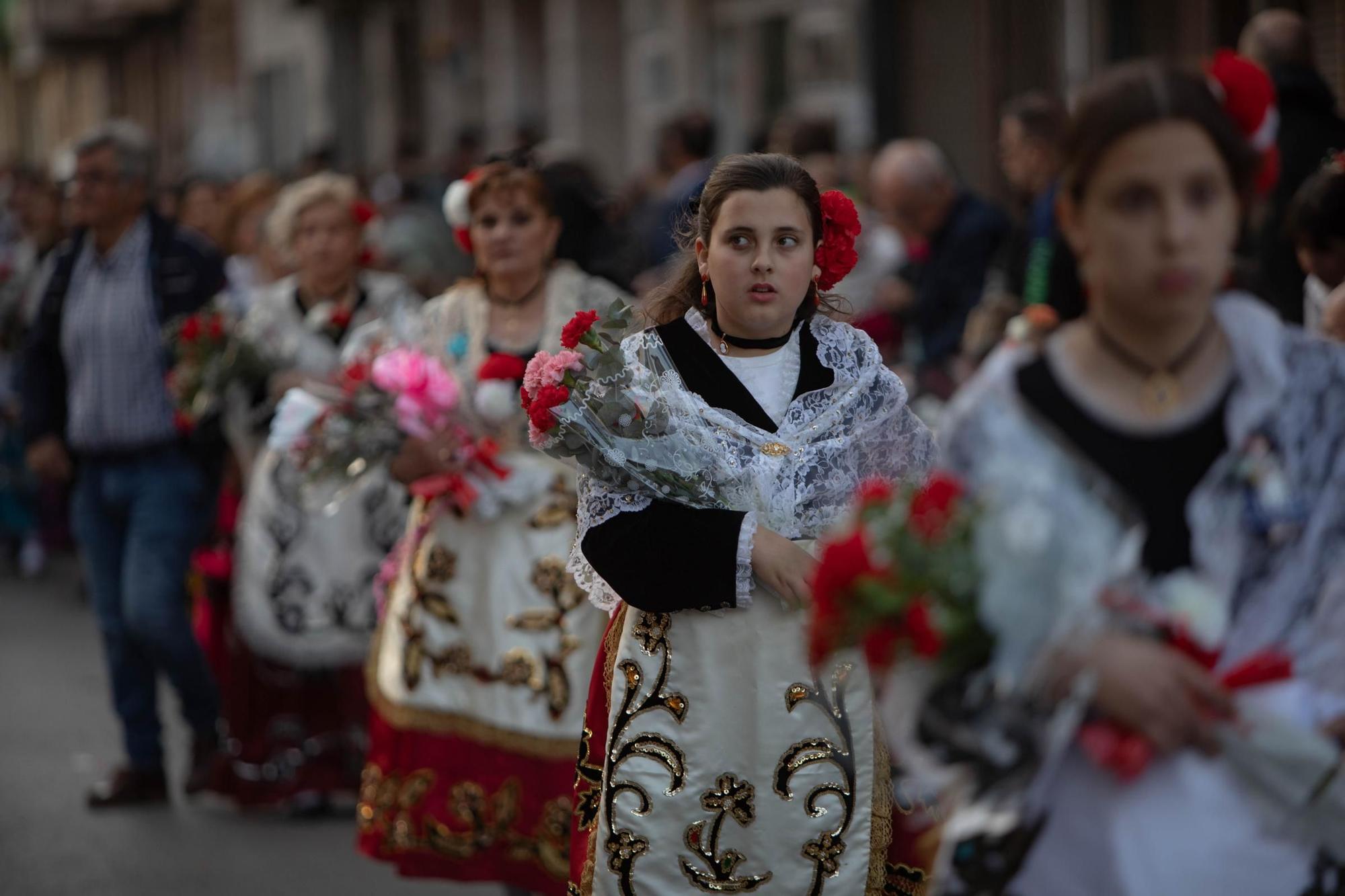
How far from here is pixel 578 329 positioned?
4113mm

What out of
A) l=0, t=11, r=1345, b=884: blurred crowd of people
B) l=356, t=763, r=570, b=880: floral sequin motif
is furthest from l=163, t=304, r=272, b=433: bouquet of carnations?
l=356, t=763, r=570, b=880: floral sequin motif

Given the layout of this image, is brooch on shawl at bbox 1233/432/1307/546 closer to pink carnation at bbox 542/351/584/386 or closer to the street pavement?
pink carnation at bbox 542/351/584/386

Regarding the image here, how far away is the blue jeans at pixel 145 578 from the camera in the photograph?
7.54 m

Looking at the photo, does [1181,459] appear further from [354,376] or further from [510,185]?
[354,376]

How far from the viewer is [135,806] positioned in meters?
7.68

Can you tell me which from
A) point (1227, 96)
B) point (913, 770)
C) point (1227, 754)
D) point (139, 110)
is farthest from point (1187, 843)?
point (139, 110)

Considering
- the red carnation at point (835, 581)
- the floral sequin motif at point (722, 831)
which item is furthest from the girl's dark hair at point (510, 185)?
the red carnation at point (835, 581)

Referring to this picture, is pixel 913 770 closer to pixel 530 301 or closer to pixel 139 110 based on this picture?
pixel 530 301

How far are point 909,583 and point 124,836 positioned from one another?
207 inches

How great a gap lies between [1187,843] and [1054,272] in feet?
12.6

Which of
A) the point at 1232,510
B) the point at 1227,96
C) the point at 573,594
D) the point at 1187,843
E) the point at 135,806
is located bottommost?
the point at 135,806

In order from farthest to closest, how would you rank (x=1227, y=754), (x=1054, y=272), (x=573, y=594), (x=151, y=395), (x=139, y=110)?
1. (x=139, y=110)
2. (x=151, y=395)
3. (x=1054, y=272)
4. (x=573, y=594)
5. (x=1227, y=754)

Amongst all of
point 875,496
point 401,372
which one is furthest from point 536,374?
point 401,372

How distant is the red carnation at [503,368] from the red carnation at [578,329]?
174cm
